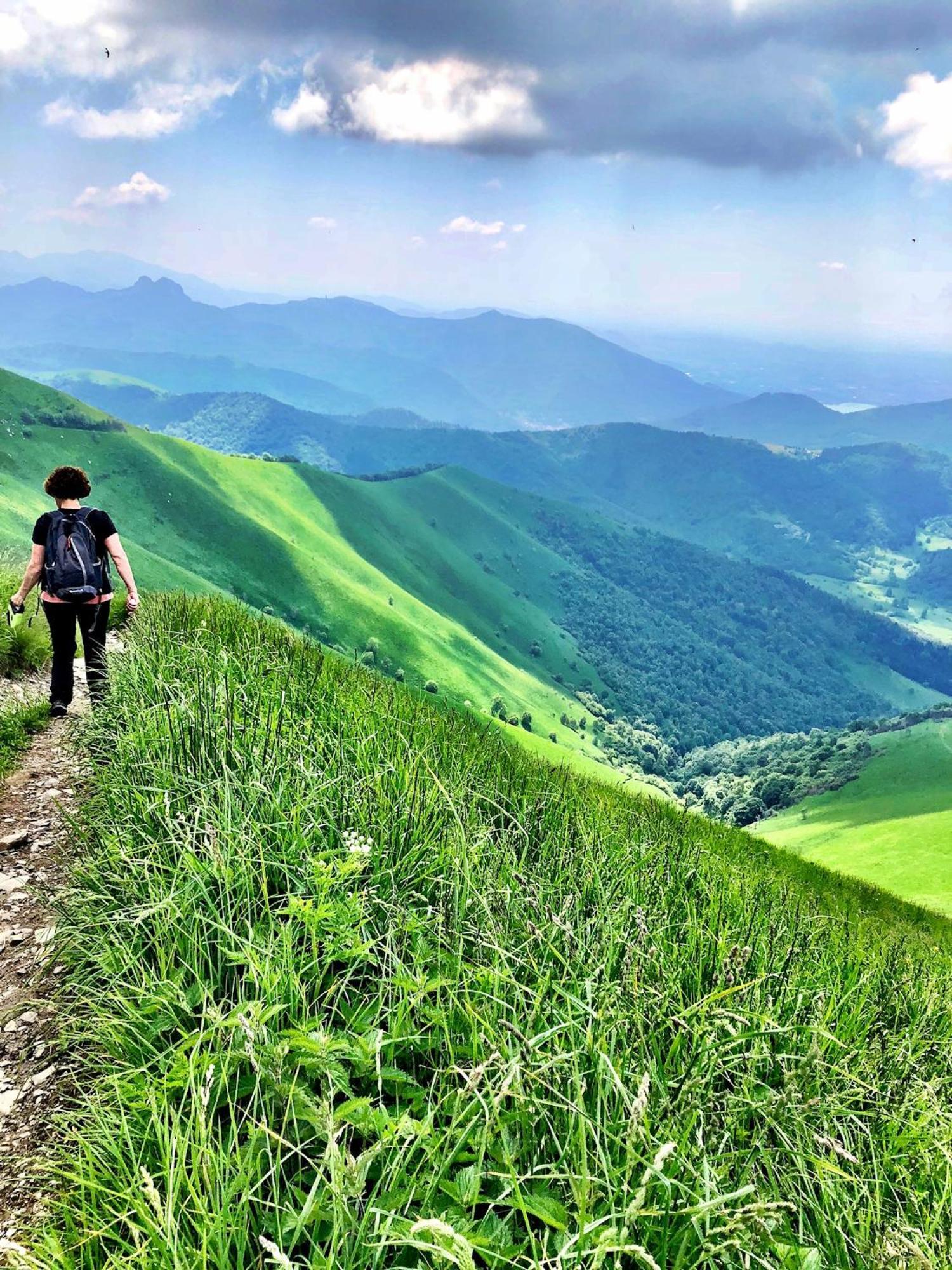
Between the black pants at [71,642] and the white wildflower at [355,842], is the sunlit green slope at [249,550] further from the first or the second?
the white wildflower at [355,842]

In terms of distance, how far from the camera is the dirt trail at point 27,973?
3.17 meters

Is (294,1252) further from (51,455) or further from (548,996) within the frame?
(51,455)

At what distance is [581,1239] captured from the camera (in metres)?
2.26

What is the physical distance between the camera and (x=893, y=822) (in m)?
81.1

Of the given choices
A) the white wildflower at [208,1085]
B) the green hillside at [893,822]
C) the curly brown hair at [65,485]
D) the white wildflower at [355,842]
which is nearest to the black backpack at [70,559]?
the curly brown hair at [65,485]

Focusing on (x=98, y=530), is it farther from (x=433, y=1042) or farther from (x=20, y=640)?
(x=433, y=1042)

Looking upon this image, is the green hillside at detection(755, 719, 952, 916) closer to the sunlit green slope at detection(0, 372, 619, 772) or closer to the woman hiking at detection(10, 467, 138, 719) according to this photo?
the sunlit green slope at detection(0, 372, 619, 772)

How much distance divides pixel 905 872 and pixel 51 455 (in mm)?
149852

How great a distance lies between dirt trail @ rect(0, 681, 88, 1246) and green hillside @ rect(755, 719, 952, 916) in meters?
54.0

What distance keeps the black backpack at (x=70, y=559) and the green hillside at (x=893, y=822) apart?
53.5 meters

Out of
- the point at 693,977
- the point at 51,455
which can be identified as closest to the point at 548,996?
the point at 693,977

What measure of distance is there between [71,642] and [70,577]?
858mm

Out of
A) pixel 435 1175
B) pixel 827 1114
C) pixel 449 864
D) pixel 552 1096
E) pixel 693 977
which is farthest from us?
pixel 449 864

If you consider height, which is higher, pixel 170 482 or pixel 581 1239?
pixel 170 482
